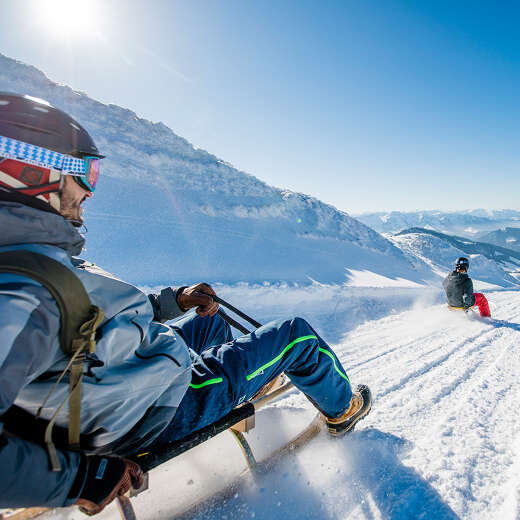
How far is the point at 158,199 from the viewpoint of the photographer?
1295 cm

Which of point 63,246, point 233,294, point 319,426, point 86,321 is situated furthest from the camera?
point 233,294

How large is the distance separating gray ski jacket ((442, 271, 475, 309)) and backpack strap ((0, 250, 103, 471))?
23.4 feet

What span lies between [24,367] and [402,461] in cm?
218

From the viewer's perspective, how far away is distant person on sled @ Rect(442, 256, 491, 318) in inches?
231

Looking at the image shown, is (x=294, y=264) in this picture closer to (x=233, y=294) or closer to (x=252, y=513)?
(x=233, y=294)

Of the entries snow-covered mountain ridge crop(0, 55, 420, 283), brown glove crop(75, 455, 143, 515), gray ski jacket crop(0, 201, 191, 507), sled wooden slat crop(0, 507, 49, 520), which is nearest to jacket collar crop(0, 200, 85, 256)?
gray ski jacket crop(0, 201, 191, 507)

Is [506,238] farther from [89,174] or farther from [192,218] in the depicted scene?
[89,174]

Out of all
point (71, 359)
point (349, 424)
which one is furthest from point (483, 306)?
point (71, 359)

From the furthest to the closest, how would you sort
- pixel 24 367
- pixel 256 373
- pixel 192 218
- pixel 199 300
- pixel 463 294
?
pixel 192 218 < pixel 463 294 < pixel 199 300 < pixel 256 373 < pixel 24 367

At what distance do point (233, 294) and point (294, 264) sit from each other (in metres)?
4.40

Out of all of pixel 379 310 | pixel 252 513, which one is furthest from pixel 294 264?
pixel 252 513

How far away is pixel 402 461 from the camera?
5.97 feet

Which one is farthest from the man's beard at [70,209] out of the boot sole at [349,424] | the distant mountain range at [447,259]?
the distant mountain range at [447,259]

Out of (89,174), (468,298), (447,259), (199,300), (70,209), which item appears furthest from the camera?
(447,259)
